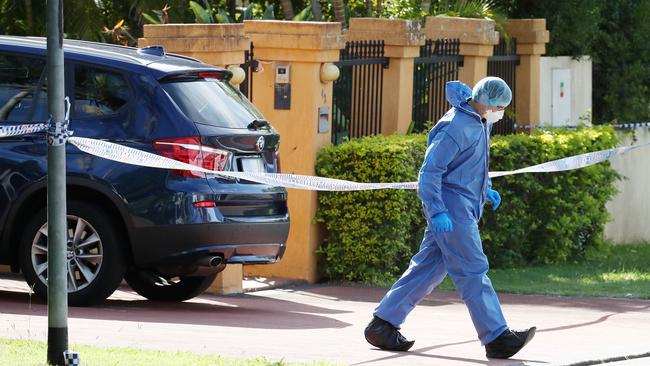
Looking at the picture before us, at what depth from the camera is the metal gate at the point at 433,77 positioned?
15.5m

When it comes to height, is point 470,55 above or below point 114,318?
above

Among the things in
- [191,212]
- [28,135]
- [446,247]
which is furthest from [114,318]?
[446,247]

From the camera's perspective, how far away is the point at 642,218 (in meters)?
19.3

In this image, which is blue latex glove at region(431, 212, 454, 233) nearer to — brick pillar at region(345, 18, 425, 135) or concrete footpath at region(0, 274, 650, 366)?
concrete footpath at region(0, 274, 650, 366)

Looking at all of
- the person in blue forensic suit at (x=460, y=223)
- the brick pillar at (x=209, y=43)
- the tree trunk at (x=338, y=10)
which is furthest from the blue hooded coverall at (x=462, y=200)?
the tree trunk at (x=338, y=10)

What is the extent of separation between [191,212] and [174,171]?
1.03ft

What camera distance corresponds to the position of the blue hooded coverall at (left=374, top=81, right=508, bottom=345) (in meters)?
8.30

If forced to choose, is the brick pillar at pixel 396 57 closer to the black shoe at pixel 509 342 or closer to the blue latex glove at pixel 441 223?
the blue latex glove at pixel 441 223

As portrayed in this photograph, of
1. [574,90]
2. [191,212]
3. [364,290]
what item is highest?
[574,90]

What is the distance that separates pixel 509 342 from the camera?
27.1 ft

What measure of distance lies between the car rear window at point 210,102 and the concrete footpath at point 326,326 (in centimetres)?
143

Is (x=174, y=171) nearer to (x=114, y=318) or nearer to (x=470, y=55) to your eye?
(x=114, y=318)

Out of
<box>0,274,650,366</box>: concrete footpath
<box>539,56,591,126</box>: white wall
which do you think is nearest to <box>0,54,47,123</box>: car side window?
<box>0,274,650,366</box>: concrete footpath

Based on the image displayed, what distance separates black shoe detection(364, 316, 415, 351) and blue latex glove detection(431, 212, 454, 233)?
2.51ft
